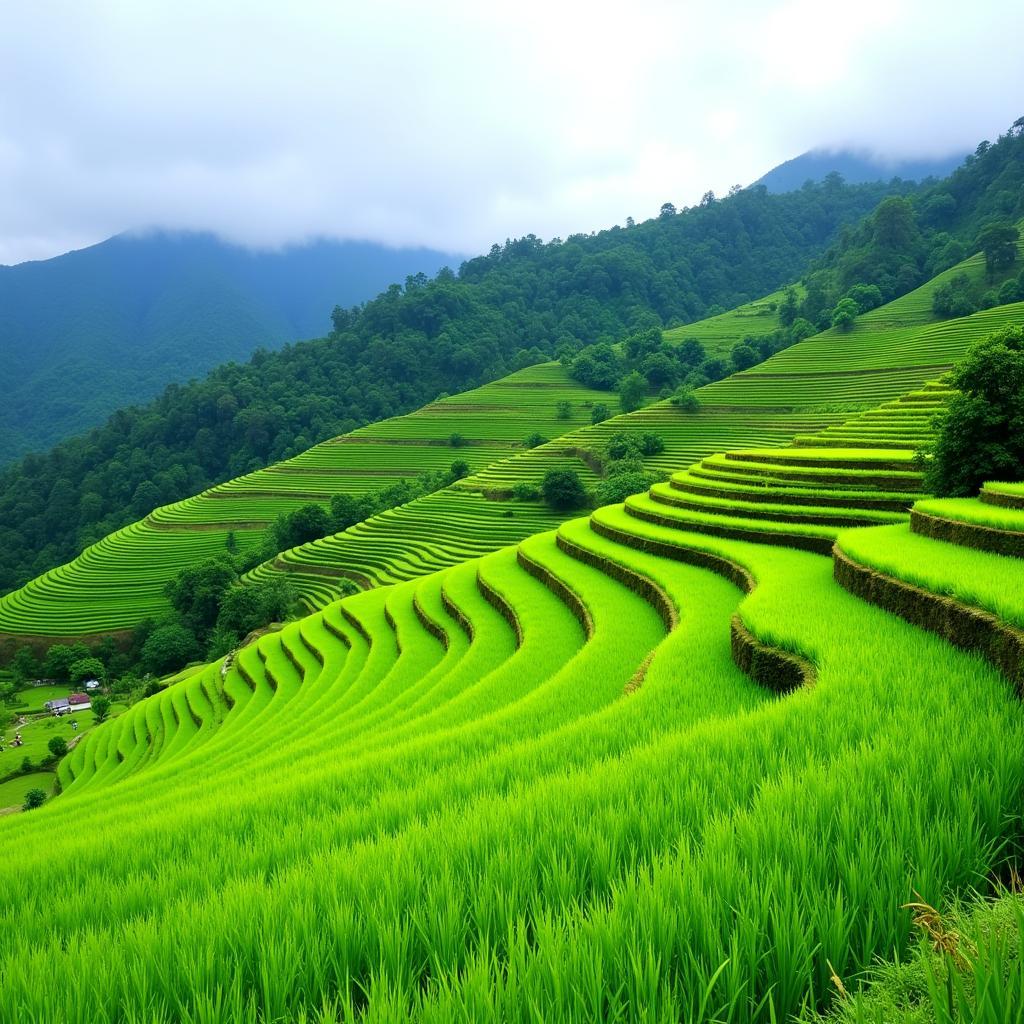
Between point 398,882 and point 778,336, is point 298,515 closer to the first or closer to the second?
point 398,882

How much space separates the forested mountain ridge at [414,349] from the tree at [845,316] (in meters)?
47.7

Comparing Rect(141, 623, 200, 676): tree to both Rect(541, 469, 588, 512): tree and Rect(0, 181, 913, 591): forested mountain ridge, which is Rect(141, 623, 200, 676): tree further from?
Rect(0, 181, 913, 591): forested mountain ridge

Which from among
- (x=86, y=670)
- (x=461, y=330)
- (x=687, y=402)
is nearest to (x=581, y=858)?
(x=86, y=670)

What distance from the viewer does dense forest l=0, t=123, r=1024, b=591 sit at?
86.2 m

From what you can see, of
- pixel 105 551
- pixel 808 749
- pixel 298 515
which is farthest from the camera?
pixel 105 551

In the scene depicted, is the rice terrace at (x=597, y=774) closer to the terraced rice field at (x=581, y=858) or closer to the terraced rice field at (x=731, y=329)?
the terraced rice field at (x=581, y=858)

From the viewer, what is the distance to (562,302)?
13812 cm

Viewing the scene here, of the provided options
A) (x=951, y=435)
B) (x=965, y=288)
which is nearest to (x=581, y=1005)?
(x=951, y=435)

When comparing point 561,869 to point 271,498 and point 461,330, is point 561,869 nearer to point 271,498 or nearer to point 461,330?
point 271,498

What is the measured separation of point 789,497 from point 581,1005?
16542mm

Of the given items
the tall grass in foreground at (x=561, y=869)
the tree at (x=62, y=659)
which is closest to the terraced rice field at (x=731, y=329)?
the tree at (x=62, y=659)

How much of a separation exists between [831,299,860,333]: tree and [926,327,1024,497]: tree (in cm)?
6739

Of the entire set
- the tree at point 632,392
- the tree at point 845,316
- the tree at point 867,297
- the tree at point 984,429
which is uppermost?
the tree at point 867,297

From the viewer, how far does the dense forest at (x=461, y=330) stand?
8625 centimetres
